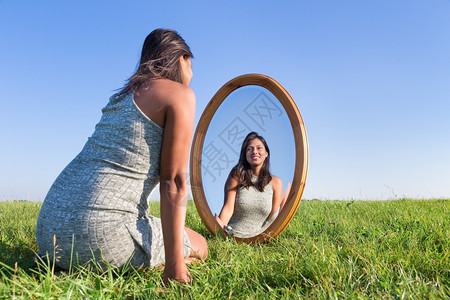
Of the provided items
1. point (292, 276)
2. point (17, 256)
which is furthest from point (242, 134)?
point (17, 256)

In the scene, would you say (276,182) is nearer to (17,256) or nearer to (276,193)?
(276,193)

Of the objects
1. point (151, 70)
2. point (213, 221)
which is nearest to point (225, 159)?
point (213, 221)

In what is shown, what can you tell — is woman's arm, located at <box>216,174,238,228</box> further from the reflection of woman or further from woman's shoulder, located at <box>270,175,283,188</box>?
woman's shoulder, located at <box>270,175,283,188</box>

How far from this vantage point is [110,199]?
7.48ft

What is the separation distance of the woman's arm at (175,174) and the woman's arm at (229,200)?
1716mm

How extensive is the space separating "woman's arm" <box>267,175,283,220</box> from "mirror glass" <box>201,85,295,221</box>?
6 cm

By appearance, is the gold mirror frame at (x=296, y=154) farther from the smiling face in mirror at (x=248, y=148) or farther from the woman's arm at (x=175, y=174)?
the woman's arm at (x=175, y=174)

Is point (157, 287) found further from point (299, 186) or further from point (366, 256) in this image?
point (299, 186)

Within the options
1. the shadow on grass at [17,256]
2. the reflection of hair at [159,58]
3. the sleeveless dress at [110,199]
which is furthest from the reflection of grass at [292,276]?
the reflection of hair at [159,58]

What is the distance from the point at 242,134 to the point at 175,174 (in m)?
1.73

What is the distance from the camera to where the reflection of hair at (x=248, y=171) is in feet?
12.4

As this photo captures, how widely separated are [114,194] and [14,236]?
Result: 2.02m

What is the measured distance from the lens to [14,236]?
3.62 meters

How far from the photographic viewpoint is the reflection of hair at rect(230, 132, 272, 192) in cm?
378
